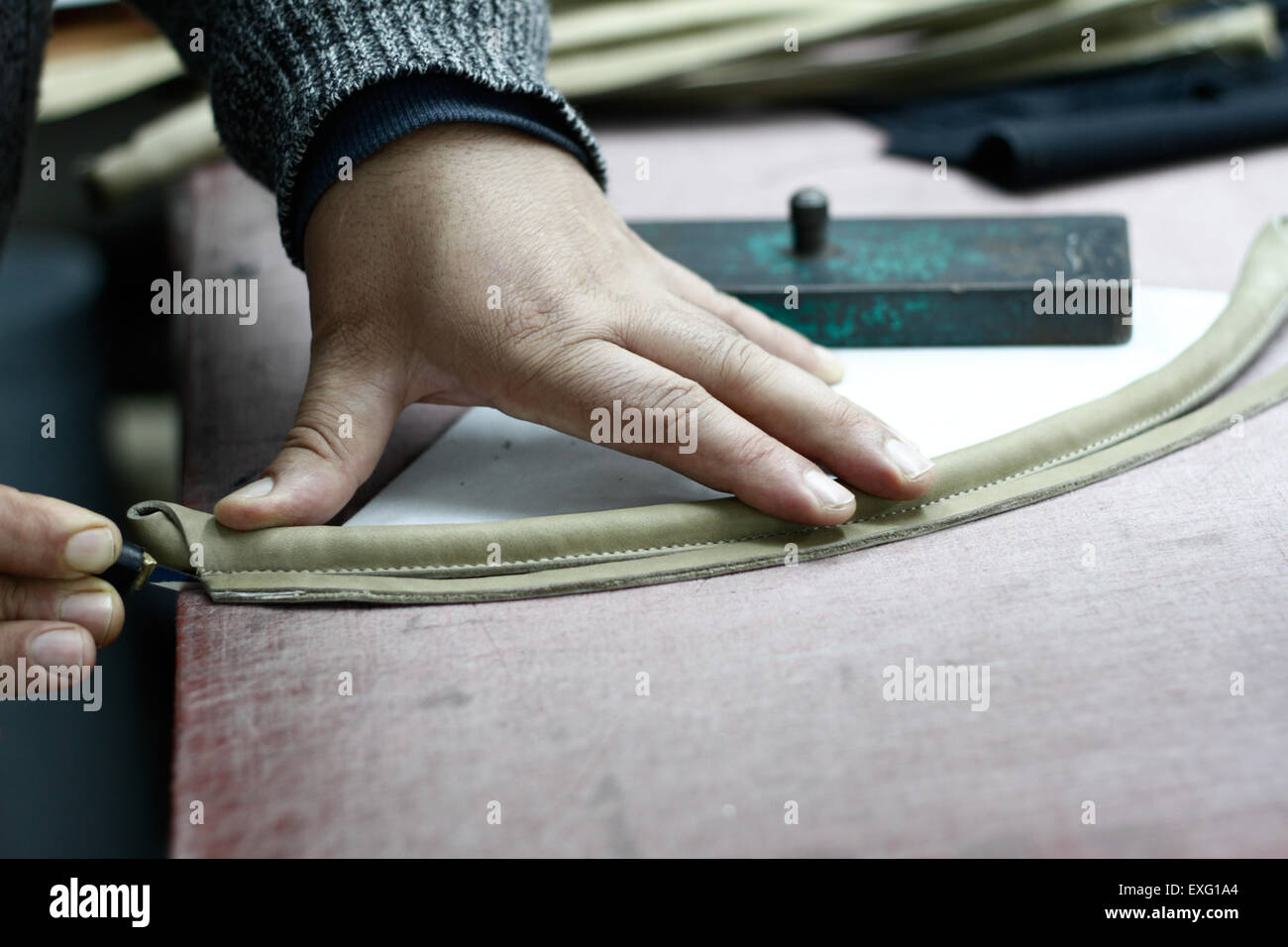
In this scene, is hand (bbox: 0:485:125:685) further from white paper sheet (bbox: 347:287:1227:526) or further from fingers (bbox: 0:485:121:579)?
white paper sheet (bbox: 347:287:1227:526)

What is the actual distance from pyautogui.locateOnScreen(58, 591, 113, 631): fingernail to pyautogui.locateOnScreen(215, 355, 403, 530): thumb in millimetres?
79

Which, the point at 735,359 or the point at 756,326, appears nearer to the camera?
the point at 735,359

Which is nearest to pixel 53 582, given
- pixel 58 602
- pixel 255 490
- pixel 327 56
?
pixel 58 602

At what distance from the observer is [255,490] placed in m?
0.69

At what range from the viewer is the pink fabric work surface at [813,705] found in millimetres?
507

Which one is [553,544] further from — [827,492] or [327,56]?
[327,56]

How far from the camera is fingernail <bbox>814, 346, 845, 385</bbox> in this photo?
0.84 m

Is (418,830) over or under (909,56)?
under

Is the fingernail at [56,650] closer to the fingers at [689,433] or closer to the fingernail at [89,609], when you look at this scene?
the fingernail at [89,609]

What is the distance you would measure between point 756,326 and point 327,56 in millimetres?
353

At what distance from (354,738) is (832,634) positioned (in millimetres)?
259
